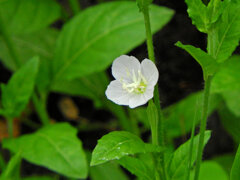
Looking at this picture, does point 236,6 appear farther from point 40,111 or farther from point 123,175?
point 123,175

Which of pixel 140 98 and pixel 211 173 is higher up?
pixel 140 98

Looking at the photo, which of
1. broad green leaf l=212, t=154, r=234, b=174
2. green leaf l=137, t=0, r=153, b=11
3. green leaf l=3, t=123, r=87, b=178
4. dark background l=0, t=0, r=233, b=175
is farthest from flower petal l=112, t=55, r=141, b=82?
dark background l=0, t=0, r=233, b=175

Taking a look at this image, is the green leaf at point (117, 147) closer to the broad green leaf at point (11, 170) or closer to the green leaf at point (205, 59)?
the green leaf at point (205, 59)

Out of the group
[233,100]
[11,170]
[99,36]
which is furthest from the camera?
[99,36]

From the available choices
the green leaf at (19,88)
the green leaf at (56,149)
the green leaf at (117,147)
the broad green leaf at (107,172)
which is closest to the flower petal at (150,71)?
the green leaf at (117,147)

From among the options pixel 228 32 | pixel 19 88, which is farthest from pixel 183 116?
pixel 228 32

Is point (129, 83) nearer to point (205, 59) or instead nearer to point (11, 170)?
point (205, 59)
